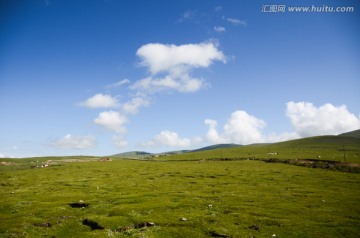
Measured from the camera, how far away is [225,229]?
97.9ft

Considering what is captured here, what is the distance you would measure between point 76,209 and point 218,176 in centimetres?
4101

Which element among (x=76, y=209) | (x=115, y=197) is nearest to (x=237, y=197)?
(x=115, y=197)

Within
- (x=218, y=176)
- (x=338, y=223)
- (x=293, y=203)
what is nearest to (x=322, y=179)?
(x=218, y=176)

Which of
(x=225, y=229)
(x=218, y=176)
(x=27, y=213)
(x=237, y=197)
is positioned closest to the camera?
(x=225, y=229)

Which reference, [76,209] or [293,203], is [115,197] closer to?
[76,209]

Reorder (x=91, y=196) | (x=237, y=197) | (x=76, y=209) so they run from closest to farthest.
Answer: (x=76, y=209)
(x=237, y=197)
(x=91, y=196)

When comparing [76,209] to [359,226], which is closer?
[359,226]

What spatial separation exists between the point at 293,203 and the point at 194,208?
14.4 metres

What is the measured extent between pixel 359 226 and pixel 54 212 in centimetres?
3716

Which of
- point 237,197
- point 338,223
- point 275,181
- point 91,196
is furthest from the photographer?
point 275,181

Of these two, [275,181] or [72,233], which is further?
[275,181]

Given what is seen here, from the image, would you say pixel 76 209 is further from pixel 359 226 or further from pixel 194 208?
pixel 359 226

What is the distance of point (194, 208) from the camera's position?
3931cm

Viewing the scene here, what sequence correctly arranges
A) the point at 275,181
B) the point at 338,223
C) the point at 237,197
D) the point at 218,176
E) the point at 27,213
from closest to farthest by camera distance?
the point at 338,223, the point at 27,213, the point at 237,197, the point at 275,181, the point at 218,176
